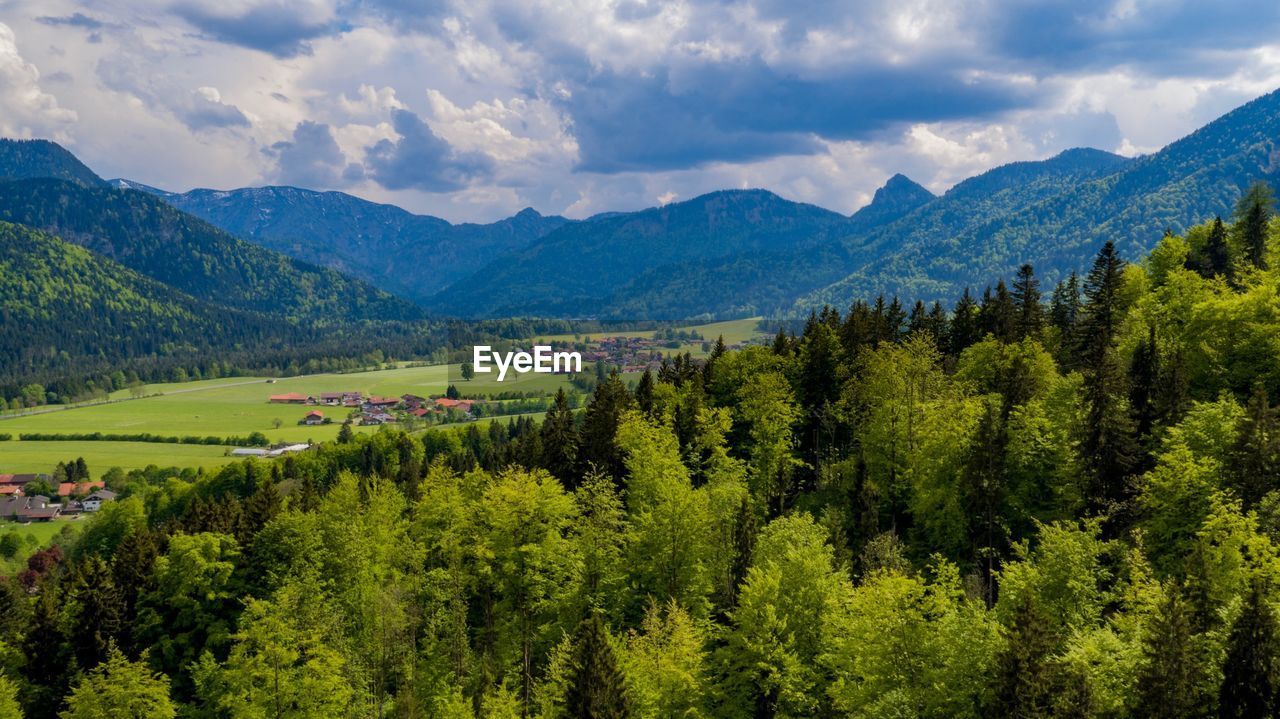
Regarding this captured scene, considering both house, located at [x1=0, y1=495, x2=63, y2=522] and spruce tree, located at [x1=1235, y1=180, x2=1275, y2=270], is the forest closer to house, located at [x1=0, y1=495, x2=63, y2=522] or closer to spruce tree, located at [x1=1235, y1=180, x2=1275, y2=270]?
spruce tree, located at [x1=1235, y1=180, x2=1275, y2=270]

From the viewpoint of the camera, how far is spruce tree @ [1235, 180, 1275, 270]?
92.9 meters

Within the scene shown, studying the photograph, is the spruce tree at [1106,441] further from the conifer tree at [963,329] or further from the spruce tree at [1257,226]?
the spruce tree at [1257,226]

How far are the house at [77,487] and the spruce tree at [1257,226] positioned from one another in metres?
203

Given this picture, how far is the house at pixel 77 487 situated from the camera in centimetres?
16450

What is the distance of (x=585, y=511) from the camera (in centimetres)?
6938

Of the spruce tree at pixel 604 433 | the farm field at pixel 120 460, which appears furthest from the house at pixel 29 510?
the spruce tree at pixel 604 433

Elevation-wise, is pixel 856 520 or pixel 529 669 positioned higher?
pixel 856 520

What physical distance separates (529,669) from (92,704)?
25822 millimetres

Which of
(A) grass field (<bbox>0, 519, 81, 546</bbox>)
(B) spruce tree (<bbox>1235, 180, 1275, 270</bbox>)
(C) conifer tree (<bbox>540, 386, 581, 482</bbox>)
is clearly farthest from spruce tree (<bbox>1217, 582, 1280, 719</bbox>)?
(A) grass field (<bbox>0, 519, 81, 546</bbox>)

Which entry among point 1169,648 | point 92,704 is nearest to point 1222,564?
point 1169,648

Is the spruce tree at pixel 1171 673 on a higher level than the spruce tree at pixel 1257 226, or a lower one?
lower

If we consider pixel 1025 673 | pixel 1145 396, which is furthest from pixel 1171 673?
pixel 1145 396

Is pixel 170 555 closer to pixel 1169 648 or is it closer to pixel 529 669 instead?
pixel 529 669

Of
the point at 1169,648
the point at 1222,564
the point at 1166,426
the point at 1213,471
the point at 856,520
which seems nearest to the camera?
the point at 1169,648
